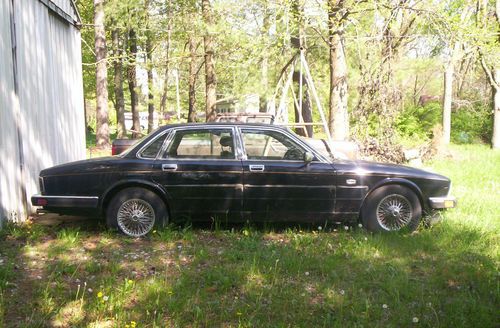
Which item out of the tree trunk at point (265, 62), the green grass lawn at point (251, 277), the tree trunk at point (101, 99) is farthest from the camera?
the tree trunk at point (101, 99)

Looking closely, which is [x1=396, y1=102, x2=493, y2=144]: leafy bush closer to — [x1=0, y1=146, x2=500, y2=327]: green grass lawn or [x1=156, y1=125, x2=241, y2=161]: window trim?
[x1=156, y1=125, x2=241, y2=161]: window trim

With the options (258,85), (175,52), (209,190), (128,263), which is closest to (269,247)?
(209,190)

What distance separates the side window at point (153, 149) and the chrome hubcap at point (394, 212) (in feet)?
9.68

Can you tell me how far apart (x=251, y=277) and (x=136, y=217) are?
2014 millimetres

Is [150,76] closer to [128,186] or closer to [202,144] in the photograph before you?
[202,144]

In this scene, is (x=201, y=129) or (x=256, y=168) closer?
(x=256, y=168)

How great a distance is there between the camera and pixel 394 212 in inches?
243

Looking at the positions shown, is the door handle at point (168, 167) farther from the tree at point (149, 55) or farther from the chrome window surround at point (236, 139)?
the tree at point (149, 55)

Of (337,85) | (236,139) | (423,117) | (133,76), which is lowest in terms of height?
(236,139)

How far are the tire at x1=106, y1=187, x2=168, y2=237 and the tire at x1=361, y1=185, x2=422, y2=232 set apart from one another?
2.62 metres

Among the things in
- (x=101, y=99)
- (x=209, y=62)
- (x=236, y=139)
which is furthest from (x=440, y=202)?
(x=101, y=99)

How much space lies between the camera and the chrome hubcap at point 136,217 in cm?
593

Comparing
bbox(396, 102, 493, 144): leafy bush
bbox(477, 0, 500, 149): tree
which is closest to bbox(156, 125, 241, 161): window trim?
bbox(477, 0, 500, 149): tree

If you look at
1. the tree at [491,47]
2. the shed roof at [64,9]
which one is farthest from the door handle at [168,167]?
the tree at [491,47]
